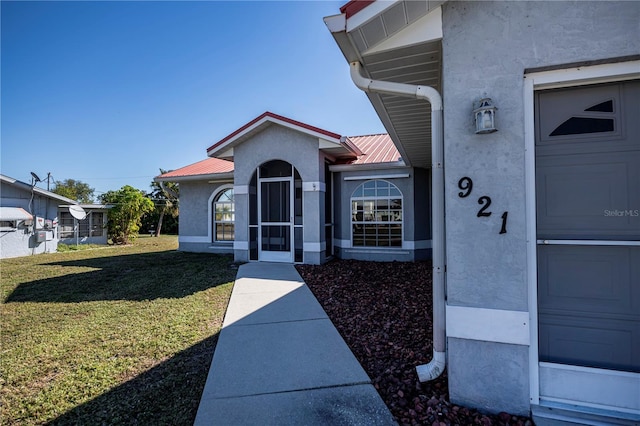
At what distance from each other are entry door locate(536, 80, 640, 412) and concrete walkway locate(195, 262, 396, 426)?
1638mm

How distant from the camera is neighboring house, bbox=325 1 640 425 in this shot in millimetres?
2350

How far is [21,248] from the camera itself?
14.3m

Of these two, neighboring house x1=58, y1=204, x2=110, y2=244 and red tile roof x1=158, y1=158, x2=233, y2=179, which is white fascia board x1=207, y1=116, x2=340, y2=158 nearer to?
red tile roof x1=158, y1=158, x2=233, y2=179

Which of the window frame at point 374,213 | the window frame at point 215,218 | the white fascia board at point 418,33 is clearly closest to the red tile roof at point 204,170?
the window frame at point 215,218

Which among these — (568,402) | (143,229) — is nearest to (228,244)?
(568,402)

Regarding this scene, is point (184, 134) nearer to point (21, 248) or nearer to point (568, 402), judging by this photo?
point (21, 248)

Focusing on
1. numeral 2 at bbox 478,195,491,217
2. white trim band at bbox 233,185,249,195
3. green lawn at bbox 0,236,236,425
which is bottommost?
green lawn at bbox 0,236,236,425

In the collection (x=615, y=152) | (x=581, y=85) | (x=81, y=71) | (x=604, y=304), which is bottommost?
(x=604, y=304)

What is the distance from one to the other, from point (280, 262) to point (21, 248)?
14070 millimetres

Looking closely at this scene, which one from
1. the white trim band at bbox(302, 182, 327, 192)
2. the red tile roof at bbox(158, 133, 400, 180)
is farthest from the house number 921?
the red tile roof at bbox(158, 133, 400, 180)

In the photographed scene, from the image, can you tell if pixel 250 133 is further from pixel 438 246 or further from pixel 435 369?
pixel 435 369

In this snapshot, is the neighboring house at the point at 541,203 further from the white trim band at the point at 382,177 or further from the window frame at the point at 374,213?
the window frame at the point at 374,213

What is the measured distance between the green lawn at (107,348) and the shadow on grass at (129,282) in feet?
0.09

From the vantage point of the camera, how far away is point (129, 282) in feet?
26.1
